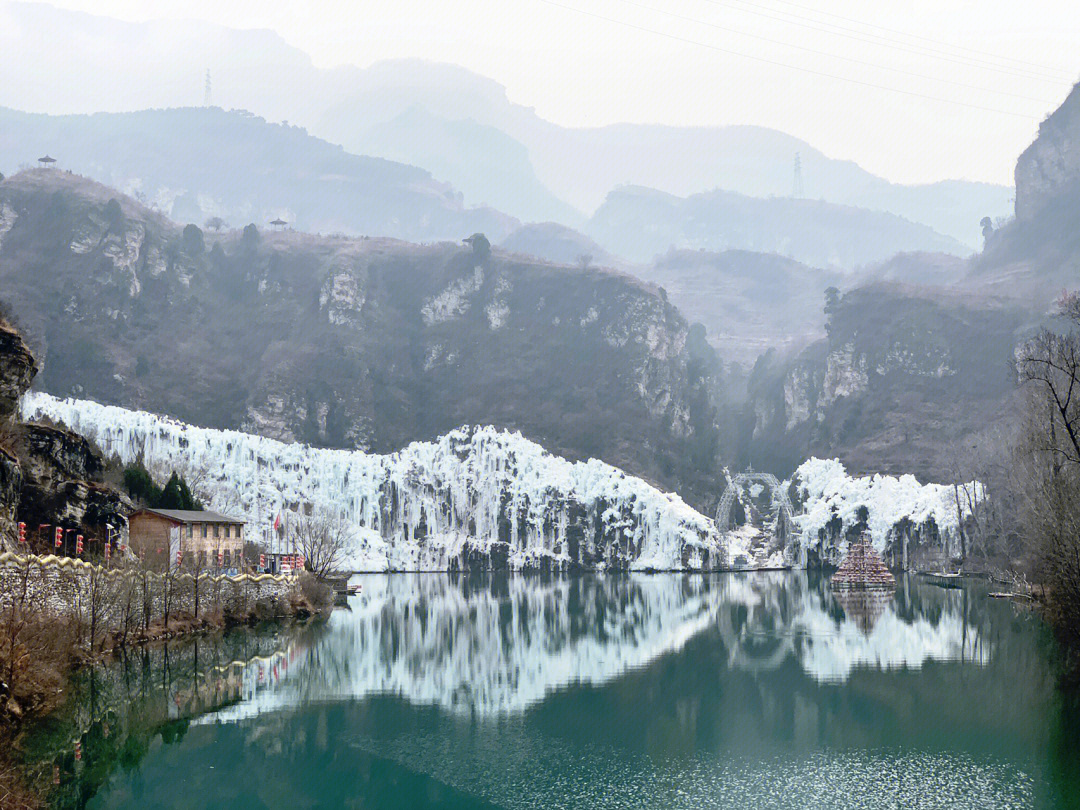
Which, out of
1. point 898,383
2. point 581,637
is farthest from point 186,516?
point 898,383

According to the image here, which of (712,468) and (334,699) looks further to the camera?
(712,468)

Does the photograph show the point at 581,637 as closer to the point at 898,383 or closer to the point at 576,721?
the point at 576,721

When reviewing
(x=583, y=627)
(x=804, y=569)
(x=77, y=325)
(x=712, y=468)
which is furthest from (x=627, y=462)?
(x=583, y=627)

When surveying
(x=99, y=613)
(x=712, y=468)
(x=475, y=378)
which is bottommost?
(x=99, y=613)

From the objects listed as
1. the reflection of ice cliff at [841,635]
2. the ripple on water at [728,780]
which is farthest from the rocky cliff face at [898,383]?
the ripple on water at [728,780]

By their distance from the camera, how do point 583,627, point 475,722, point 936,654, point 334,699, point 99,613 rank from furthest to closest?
point 583,627, point 936,654, point 99,613, point 334,699, point 475,722

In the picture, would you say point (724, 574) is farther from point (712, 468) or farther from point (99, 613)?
point (99, 613)

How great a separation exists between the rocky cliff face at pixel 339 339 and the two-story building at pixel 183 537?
93065 mm

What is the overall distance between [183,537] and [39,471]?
11.0m

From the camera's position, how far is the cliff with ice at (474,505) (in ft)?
431

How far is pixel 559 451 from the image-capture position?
6137 inches

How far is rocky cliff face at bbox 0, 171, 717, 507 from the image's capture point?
520 ft

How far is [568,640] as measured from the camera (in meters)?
55.6

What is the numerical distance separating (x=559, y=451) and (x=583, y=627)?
3697 inches
